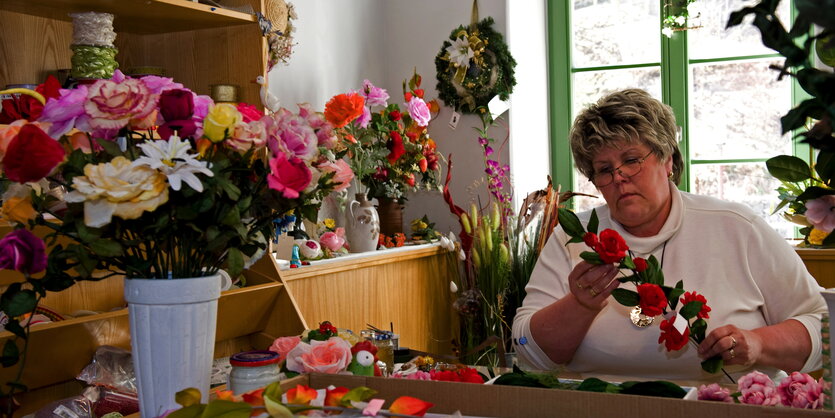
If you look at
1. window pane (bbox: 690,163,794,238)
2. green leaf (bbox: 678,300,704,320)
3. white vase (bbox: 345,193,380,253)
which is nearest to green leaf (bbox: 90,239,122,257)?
green leaf (bbox: 678,300,704,320)

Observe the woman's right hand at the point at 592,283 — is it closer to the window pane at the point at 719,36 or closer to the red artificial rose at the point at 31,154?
the red artificial rose at the point at 31,154

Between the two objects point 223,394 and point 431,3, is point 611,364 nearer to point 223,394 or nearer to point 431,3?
point 223,394

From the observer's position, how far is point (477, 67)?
400cm

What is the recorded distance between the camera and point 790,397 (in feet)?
3.52

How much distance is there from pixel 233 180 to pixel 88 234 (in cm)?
18

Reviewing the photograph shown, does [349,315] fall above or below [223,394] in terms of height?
below

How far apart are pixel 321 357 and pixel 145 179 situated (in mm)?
463

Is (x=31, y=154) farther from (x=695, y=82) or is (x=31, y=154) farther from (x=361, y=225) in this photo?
(x=695, y=82)

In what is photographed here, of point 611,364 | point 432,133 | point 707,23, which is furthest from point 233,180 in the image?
point 707,23

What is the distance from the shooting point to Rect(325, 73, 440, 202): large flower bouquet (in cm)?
321

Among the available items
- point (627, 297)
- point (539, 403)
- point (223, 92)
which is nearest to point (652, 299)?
point (627, 297)

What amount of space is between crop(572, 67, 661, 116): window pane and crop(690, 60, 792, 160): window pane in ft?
0.68

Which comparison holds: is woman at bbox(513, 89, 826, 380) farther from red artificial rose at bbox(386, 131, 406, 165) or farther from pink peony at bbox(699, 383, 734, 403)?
red artificial rose at bbox(386, 131, 406, 165)

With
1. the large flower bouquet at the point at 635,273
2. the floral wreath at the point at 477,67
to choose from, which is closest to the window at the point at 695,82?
the floral wreath at the point at 477,67
